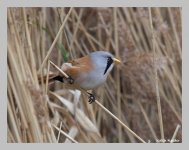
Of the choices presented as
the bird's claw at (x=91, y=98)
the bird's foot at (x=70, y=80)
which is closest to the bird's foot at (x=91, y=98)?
the bird's claw at (x=91, y=98)

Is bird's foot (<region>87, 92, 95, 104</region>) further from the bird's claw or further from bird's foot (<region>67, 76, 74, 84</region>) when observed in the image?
bird's foot (<region>67, 76, 74, 84</region>)

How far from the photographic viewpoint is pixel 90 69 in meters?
2.04

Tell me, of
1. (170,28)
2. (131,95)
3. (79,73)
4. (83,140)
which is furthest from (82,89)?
(170,28)

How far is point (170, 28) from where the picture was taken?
94.2 inches

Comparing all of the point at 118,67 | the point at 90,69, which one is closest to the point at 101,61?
the point at 90,69

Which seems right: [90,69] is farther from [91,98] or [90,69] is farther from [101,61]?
[91,98]

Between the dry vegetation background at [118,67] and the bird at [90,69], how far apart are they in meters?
0.07

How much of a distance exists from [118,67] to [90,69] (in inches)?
15.4

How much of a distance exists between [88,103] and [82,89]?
127 mm

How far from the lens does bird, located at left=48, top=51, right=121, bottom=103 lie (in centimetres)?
203

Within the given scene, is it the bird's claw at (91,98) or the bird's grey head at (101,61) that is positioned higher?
the bird's grey head at (101,61)

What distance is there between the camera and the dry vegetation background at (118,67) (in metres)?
2.06

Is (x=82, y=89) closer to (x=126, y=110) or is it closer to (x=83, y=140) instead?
(x=83, y=140)

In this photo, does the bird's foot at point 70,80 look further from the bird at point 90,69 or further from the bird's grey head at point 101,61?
the bird's grey head at point 101,61
